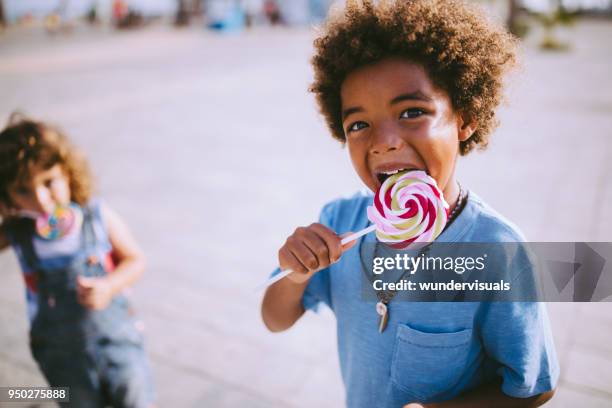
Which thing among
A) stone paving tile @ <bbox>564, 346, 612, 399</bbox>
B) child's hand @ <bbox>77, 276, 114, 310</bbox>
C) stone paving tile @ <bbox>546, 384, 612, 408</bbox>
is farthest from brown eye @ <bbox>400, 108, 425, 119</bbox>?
stone paving tile @ <bbox>564, 346, 612, 399</bbox>

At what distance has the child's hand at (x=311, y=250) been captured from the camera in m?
1.30

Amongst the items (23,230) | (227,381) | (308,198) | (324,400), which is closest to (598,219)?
(308,198)

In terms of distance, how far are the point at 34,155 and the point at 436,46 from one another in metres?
1.69

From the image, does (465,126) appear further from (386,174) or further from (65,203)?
(65,203)

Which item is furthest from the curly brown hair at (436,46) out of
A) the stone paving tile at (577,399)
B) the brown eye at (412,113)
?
the stone paving tile at (577,399)

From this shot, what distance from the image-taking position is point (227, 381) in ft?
9.41

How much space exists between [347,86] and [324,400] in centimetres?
190

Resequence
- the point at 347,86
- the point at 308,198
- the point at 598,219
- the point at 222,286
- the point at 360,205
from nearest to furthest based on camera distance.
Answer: the point at 347,86
the point at 360,205
the point at 222,286
the point at 598,219
the point at 308,198

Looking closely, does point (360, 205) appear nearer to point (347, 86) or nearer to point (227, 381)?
point (347, 86)

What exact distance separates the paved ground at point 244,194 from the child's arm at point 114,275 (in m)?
0.94

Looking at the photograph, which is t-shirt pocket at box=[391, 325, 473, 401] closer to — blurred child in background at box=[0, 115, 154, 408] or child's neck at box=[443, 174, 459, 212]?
child's neck at box=[443, 174, 459, 212]

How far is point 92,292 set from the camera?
2014 millimetres

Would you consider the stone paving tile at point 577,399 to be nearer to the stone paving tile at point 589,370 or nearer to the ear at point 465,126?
the stone paving tile at point 589,370

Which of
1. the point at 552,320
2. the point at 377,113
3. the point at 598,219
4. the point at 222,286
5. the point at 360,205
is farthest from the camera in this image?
the point at 598,219
